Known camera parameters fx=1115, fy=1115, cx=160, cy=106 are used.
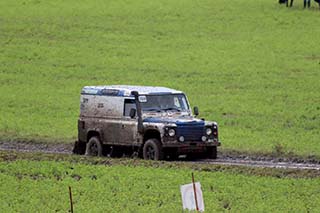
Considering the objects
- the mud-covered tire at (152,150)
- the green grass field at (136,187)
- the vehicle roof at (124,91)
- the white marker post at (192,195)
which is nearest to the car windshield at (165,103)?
Result: the vehicle roof at (124,91)

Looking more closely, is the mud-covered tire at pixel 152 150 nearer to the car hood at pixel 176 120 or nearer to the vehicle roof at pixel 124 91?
the car hood at pixel 176 120

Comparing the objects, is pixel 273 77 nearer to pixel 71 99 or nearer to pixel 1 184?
pixel 71 99

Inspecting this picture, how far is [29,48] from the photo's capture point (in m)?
54.8

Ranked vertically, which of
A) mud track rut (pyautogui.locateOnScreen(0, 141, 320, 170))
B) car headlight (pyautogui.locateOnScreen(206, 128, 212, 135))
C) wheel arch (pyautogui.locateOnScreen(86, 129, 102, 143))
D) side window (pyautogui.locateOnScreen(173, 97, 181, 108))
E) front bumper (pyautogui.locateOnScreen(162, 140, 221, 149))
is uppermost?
side window (pyautogui.locateOnScreen(173, 97, 181, 108))

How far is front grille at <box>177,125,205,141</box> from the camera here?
28.3 m

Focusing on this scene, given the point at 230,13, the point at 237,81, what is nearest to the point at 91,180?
the point at 237,81

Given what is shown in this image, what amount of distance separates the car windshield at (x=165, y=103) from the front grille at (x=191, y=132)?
137 centimetres

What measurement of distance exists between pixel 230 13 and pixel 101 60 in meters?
14.5

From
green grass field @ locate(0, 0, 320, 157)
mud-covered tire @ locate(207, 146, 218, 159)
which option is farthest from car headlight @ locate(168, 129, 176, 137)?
green grass field @ locate(0, 0, 320, 157)

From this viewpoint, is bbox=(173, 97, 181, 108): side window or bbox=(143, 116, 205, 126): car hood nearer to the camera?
bbox=(143, 116, 205, 126): car hood

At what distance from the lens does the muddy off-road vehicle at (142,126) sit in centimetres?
2845

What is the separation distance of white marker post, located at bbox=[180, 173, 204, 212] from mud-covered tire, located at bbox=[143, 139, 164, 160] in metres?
11.8

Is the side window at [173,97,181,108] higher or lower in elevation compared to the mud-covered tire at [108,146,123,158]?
higher

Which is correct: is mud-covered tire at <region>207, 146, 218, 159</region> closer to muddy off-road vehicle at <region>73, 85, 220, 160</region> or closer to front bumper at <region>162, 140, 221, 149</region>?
muddy off-road vehicle at <region>73, 85, 220, 160</region>
